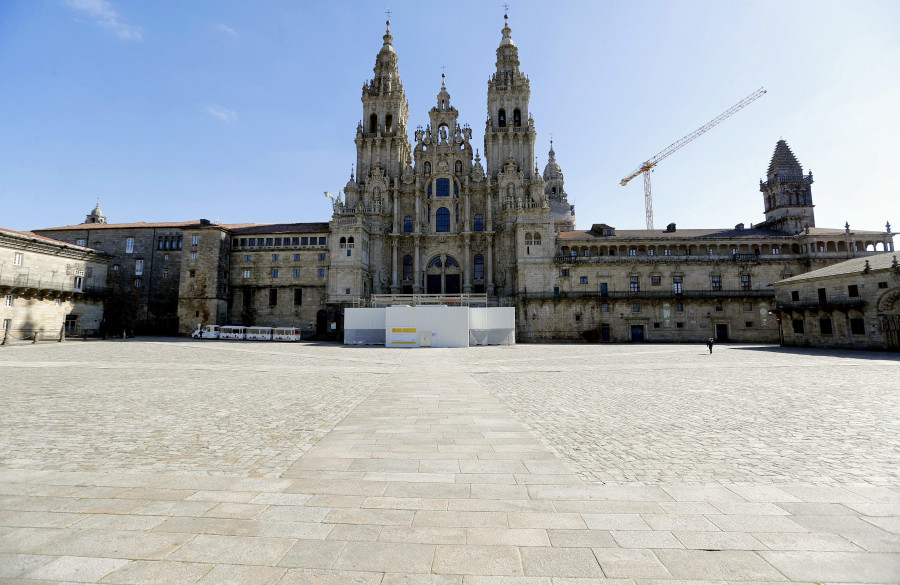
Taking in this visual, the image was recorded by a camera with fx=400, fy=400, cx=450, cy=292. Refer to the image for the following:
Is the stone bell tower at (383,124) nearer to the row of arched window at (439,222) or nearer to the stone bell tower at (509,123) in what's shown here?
the row of arched window at (439,222)

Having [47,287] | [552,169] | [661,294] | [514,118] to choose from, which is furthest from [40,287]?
[552,169]

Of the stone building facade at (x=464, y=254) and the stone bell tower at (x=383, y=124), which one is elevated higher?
the stone bell tower at (x=383, y=124)

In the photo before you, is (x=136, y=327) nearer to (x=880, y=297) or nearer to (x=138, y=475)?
(x=138, y=475)

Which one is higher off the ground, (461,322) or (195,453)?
(461,322)

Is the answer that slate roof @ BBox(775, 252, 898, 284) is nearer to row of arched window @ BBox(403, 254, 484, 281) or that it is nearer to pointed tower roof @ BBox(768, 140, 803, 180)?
pointed tower roof @ BBox(768, 140, 803, 180)

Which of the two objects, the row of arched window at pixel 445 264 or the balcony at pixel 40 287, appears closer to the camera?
the balcony at pixel 40 287

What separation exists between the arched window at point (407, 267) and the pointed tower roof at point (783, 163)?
58.9m

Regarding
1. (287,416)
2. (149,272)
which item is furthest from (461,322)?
(149,272)

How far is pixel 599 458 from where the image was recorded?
258 inches

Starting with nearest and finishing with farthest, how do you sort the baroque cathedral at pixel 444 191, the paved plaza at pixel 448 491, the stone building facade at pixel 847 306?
the paved plaza at pixel 448 491, the stone building facade at pixel 847 306, the baroque cathedral at pixel 444 191

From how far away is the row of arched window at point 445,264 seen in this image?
56.8 m

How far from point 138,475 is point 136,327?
58.8 meters

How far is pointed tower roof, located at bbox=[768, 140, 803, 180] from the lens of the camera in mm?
62625

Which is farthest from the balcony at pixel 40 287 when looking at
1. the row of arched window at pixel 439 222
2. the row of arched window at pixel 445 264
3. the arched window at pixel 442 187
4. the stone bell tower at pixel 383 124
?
the arched window at pixel 442 187
